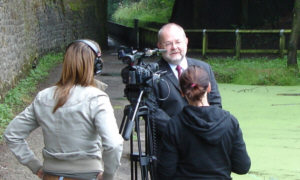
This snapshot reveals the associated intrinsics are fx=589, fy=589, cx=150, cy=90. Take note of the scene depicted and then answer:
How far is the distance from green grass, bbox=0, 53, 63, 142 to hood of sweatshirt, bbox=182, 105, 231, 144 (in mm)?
→ 4693

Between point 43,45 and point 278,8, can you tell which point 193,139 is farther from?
point 278,8

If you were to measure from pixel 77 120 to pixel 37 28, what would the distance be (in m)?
12.4

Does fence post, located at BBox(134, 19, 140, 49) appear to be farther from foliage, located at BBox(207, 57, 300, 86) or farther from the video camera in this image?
the video camera

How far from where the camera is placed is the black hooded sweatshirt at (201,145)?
320 centimetres

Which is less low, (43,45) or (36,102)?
(36,102)

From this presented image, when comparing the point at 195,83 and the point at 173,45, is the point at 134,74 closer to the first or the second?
the point at 195,83

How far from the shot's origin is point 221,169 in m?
3.30

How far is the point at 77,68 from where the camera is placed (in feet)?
10.2

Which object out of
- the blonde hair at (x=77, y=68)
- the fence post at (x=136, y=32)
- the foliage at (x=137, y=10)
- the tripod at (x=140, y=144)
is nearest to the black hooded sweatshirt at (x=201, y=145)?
the tripod at (x=140, y=144)

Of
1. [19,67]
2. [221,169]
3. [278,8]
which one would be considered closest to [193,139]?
[221,169]

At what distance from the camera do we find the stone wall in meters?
10.6

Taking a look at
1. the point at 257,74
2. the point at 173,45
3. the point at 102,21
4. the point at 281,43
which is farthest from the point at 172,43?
the point at 102,21

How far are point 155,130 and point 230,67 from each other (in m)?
12.1

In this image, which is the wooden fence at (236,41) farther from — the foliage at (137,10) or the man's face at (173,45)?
the foliage at (137,10)
